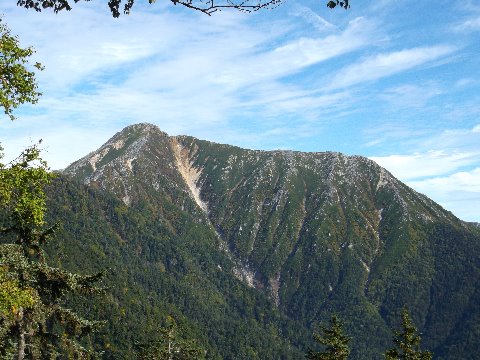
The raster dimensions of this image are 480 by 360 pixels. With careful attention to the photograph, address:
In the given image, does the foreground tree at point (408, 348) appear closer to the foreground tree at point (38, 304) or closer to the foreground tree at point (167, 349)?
the foreground tree at point (167, 349)

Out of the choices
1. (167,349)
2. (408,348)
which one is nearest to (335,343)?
(408,348)

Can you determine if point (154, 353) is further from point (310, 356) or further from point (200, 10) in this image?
point (200, 10)

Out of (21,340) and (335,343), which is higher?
(21,340)

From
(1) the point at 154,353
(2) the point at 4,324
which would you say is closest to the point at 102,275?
(2) the point at 4,324

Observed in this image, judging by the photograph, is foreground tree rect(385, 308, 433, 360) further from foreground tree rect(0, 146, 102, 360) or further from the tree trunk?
the tree trunk

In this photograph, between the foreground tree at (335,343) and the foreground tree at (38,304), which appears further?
the foreground tree at (335,343)

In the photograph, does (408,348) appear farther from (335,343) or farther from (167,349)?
(167,349)

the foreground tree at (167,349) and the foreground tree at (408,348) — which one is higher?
the foreground tree at (408,348)

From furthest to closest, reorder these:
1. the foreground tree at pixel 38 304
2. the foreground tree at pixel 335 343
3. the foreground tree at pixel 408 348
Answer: the foreground tree at pixel 335 343 < the foreground tree at pixel 408 348 < the foreground tree at pixel 38 304

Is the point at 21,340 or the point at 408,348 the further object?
the point at 408,348

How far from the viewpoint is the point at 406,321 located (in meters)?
44.6

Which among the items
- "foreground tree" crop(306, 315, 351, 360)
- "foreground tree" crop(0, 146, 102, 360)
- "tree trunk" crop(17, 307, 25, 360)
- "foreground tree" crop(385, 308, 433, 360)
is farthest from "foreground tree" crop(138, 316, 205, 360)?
"tree trunk" crop(17, 307, 25, 360)

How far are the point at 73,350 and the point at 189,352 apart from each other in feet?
76.9

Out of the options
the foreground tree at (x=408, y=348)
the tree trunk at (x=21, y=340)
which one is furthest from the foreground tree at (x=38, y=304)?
the foreground tree at (x=408, y=348)
